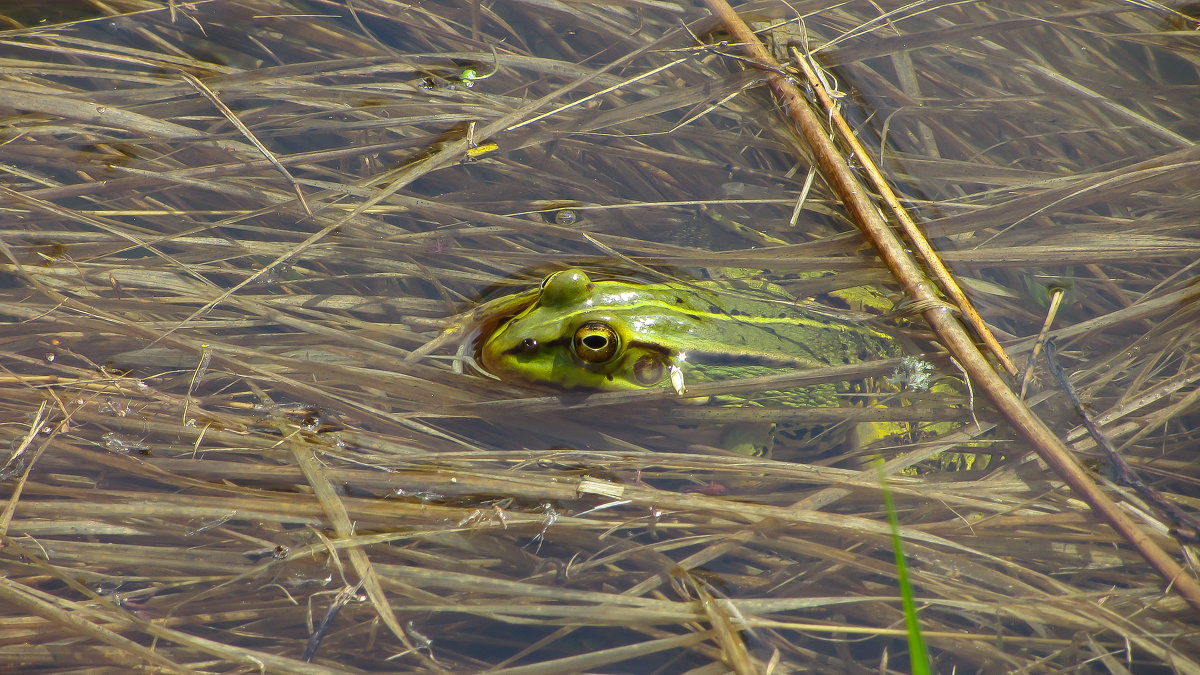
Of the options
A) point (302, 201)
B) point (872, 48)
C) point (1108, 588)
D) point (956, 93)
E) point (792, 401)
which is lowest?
point (1108, 588)

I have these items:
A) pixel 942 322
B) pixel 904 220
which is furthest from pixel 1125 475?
pixel 904 220

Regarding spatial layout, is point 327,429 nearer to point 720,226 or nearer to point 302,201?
point 302,201

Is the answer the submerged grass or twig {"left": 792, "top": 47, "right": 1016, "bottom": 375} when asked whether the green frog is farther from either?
twig {"left": 792, "top": 47, "right": 1016, "bottom": 375}

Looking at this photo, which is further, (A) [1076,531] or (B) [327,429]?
(B) [327,429]

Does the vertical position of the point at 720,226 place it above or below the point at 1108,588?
above

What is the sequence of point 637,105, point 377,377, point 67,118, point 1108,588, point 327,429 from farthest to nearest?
point 637,105
point 67,118
point 377,377
point 327,429
point 1108,588

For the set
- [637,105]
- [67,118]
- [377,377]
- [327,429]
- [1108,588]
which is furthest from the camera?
[637,105]

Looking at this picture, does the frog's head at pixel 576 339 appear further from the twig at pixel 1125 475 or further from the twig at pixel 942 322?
the twig at pixel 1125 475

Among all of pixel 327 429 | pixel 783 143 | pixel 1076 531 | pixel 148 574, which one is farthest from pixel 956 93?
pixel 148 574

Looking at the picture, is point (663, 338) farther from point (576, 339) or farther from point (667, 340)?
point (576, 339)
